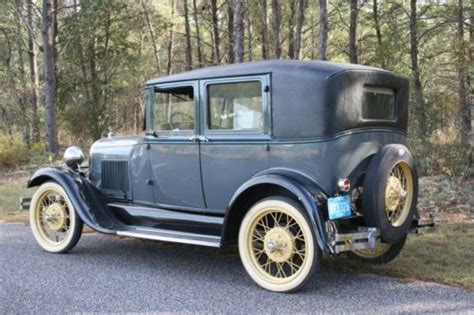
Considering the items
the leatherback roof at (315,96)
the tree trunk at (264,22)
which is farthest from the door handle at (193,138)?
the tree trunk at (264,22)

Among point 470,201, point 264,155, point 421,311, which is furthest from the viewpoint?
point 470,201

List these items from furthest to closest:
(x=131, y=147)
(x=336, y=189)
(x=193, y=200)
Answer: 1. (x=131, y=147)
2. (x=193, y=200)
3. (x=336, y=189)

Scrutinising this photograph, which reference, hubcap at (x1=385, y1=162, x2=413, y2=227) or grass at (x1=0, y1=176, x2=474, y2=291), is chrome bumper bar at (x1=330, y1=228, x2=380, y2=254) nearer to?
hubcap at (x1=385, y1=162, x2=413, y2=227)

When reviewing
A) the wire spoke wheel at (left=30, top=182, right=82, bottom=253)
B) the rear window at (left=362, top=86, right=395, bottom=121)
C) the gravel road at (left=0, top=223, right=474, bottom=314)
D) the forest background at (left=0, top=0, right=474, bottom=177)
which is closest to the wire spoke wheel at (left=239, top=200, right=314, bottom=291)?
the gravel road at (left=0, top=223, right=474, bottom=314)

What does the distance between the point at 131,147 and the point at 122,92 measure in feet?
70.5

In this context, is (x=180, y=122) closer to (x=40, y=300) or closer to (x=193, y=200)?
(x=193, y=200)

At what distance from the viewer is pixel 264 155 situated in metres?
4.77

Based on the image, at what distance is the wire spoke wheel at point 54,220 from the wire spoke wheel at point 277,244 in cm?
217

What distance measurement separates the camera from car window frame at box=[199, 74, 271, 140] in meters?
4.78

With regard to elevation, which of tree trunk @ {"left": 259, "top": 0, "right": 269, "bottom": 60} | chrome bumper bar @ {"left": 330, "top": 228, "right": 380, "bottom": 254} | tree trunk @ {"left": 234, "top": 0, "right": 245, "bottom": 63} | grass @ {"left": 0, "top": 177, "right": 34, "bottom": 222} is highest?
tree trunk @ {"left": 259, "top": 0, "right": 269, "bottom": 60}

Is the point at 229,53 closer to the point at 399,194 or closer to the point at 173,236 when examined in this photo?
the point at 173,236

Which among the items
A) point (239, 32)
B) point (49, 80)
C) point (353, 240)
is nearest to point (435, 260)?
point (353, 240)

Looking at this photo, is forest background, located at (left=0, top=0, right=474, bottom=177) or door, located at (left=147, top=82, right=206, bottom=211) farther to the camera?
forest background, located at (left=0, top=0, right=474, bottom=177)

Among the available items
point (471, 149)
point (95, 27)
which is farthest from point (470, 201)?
point (95, 27)
